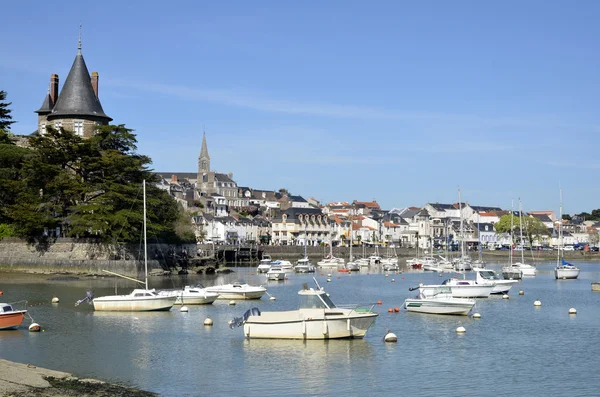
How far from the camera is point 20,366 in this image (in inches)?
971

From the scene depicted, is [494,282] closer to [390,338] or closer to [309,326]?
[390,338]

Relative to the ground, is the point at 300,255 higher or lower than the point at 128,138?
lower

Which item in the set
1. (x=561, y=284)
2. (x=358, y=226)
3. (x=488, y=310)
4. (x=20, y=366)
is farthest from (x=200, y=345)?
(x=358, y=226)

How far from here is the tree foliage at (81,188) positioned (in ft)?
231

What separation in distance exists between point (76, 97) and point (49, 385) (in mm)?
62586

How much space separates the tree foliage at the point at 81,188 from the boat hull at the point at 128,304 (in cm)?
2639

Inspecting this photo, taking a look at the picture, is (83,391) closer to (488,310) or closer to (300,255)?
(488,310)

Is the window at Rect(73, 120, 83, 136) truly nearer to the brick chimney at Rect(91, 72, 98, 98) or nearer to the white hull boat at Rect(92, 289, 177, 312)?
the brick chimney at Rect(91, 72, 98, 98)

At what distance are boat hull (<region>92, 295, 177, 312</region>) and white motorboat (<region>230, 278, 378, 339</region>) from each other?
11.5m

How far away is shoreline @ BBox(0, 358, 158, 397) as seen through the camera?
70.1 ft

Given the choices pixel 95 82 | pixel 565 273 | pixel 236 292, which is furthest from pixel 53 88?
pixel 565 273

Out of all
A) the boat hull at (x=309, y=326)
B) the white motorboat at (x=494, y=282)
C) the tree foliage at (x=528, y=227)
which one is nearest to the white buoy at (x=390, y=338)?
the boat hull at (x=309, y=326)

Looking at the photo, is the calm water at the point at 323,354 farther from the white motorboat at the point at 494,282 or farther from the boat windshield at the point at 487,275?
the boat windshield at the point at 487,275

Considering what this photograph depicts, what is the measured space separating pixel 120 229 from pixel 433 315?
35.5 meters
